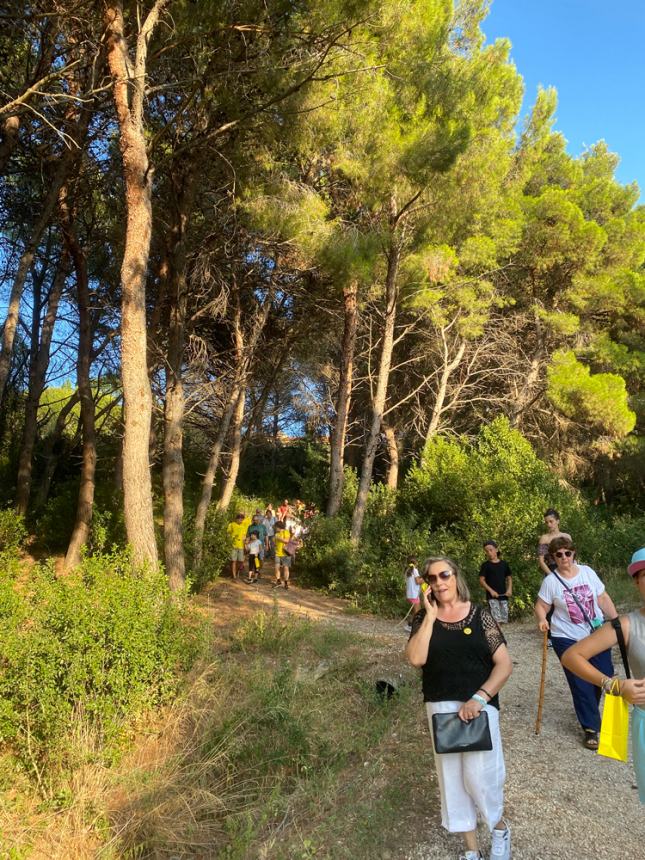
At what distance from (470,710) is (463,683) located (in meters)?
0.12

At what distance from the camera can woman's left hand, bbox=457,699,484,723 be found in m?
2.46

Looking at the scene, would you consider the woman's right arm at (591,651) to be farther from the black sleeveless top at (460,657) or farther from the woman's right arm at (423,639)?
the woman's right arm at (423,639)

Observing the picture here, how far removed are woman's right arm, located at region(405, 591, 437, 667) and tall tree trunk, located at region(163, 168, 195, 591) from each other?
6535 mm

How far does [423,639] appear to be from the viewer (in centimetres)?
257

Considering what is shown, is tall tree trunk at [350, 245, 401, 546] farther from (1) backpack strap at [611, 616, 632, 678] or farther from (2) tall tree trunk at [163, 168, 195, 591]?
(1) backpack strap at [611, 616, 632, 678]

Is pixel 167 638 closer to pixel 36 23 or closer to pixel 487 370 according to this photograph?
pixel 36 23

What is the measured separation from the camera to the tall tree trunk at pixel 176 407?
28.6 feet

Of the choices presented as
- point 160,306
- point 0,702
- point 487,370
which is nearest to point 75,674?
point 0,702

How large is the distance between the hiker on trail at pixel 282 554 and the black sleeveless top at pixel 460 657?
9071mm

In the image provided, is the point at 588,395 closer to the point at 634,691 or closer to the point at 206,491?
the point at 206,491

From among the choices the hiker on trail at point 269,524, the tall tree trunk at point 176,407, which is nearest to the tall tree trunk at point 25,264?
the tall tree trunk at point 176,407

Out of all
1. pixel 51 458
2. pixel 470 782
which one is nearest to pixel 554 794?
pixel 470 782

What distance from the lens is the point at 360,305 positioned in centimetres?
1393

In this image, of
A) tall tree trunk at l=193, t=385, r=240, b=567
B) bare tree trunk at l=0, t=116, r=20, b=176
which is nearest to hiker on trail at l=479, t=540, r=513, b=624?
tall tree trunk at l=193, t=385, r=240, b=567
